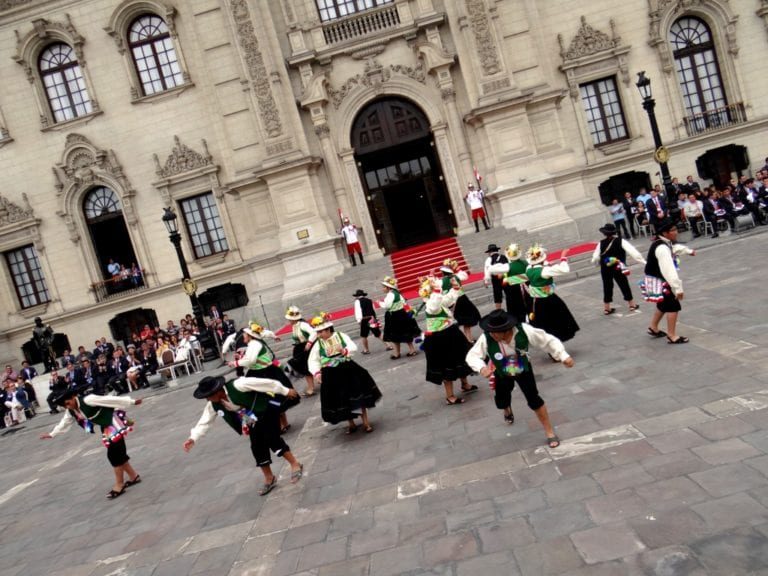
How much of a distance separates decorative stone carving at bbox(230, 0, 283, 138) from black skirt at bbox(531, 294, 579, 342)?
47.0 feet

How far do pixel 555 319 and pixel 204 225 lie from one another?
17448 mm

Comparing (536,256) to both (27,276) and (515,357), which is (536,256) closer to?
(515,357)

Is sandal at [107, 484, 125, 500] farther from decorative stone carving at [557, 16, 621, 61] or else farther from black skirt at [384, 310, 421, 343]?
decorative stone carving at [557, 16, 621, 61]

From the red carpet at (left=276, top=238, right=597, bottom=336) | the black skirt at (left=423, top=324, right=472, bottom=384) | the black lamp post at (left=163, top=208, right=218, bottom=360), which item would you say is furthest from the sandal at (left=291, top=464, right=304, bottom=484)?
the black lamp post at (left=163, top=208, right=218, bottom=360)

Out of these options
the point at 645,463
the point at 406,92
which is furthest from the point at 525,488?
the point at 406,92

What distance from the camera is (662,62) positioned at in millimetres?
21656

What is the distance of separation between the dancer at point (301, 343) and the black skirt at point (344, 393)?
252cm

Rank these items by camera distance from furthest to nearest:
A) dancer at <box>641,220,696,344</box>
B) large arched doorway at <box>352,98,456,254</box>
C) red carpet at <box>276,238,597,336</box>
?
1. large arched doorway at <box>352,98,456,254</box>
2. red carpet at <box>276,238,597,336</box>
3. dancer at <box>641,220,696,344</box>

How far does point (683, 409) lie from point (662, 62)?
19694 mm

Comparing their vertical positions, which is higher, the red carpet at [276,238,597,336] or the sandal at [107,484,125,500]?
the red carpet at [276,238,597,336]

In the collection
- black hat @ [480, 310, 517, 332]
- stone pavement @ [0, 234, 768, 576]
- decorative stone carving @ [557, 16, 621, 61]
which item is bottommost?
stone pavement @ [0, 234, 768, 576]

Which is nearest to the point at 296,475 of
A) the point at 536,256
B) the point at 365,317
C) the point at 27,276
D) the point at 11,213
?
the point at 536,256

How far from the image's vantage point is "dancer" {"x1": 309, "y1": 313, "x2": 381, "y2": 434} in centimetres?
805

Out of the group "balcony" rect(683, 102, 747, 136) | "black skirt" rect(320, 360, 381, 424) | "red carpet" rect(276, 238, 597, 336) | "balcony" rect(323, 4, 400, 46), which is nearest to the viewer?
"black skirt" rect(320, 360, 381, 424)
